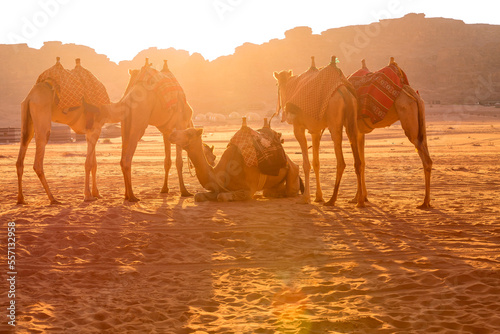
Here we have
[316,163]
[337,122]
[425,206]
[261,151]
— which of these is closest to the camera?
[425,206]

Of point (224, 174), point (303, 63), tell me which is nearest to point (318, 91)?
point (224, 174)

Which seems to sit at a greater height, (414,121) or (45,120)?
(45,120)

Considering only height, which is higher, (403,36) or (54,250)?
(403,36)

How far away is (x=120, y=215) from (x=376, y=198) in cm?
499

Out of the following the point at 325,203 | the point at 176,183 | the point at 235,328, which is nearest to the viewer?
the point at 235,328

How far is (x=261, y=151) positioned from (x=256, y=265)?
13.2 ft

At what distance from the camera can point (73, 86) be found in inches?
410

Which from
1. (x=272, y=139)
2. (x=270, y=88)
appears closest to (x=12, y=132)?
(x=272, y=139)

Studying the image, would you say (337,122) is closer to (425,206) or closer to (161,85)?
(425,206)

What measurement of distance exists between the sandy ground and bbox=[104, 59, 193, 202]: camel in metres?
0.93

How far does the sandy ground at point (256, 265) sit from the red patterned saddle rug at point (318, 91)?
5.75 feet

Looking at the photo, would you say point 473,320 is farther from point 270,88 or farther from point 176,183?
point 270,88

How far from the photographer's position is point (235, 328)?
430 centimetres

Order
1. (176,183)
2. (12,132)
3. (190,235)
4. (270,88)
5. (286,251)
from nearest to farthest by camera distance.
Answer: (286,251) < (190,235) < (176,183) < (12,132) < (270,88)
